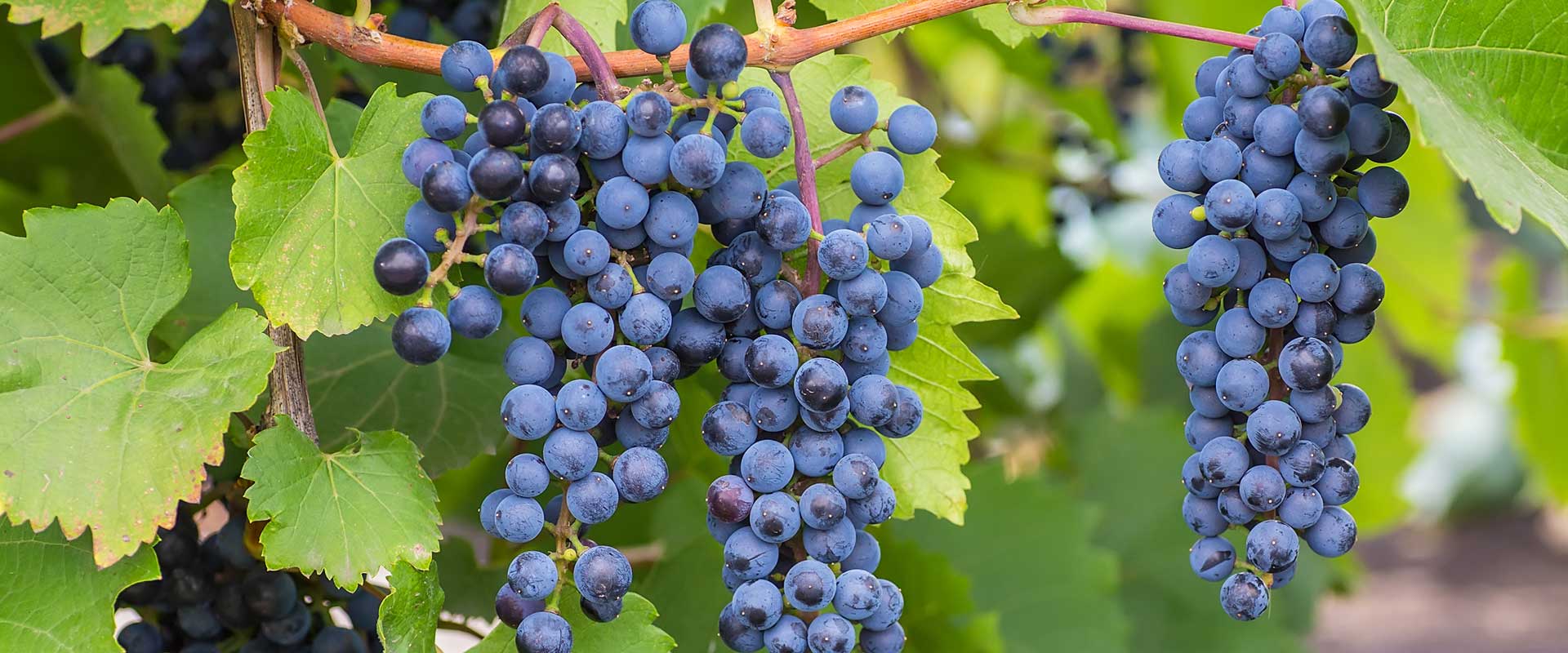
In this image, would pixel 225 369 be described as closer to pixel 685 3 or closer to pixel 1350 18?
pixel 685 3

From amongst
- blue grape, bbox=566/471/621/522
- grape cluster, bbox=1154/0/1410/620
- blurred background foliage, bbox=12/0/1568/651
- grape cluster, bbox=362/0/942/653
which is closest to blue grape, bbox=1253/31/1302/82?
grape cluster, bbox=1154/0/1410/620

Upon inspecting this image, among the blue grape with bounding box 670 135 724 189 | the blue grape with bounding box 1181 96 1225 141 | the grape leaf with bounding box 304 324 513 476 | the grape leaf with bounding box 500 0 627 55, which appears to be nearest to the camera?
the blue grape with bounding box 670 135 724 189

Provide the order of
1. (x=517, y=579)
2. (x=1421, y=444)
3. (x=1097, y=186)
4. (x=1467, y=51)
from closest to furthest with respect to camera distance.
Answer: (x=517, y=579)
(x=1467, y=51)
(x=1097, y=186)
(x=1421, y=444)

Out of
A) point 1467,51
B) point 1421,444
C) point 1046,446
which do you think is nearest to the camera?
point 1467,51

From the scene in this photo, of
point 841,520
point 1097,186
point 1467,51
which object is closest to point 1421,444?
point 1097,186

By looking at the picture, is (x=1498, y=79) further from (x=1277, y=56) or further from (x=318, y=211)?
(x=318, y=211)

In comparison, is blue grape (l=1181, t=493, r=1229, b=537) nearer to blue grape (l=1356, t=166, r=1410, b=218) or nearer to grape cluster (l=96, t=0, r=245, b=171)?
blue grape (l=1356, t=166, r=1410, b=218)
